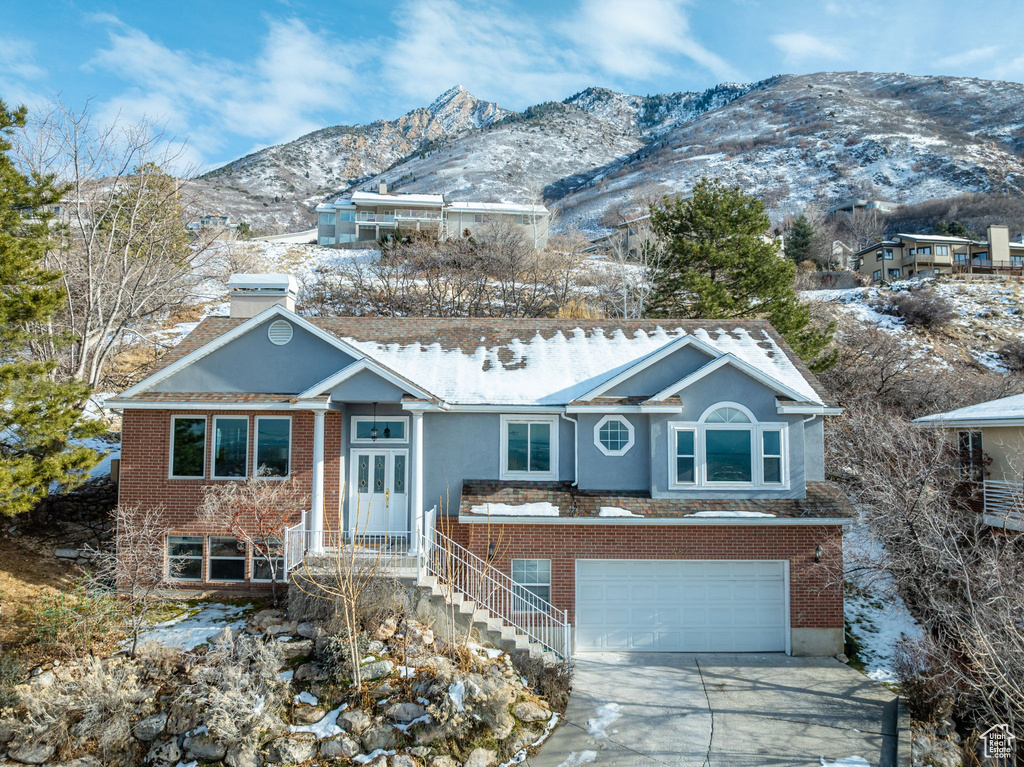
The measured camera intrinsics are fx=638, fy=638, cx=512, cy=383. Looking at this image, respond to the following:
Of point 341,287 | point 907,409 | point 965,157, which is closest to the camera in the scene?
point 907,409

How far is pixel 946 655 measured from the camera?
11.1 metres

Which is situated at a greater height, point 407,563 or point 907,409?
point 907,409

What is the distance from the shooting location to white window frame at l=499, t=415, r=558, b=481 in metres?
15.4

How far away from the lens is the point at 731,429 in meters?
14.8

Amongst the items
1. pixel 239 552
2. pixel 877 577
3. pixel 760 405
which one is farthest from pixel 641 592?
pixel 239 552

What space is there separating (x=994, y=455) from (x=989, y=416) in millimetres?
1310

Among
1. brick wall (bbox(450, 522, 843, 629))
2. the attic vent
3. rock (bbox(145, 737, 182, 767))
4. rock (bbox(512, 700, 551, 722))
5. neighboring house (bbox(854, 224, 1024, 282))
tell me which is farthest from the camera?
neighboring house (bbox(854, 224, 1024, 282))

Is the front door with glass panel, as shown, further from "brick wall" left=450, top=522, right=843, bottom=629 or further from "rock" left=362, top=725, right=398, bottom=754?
"rock" left=362, top=725, right=398, bottom=754

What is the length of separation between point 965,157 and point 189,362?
112914 mm

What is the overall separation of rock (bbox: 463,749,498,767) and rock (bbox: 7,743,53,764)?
263 inches

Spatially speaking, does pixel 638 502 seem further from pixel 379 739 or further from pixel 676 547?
pixel 379 739

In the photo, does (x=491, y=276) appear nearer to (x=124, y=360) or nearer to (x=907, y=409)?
(x=124, y=360)

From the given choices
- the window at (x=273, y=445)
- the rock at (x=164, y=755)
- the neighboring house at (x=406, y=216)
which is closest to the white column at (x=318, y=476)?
the window at (x=273, y=445)

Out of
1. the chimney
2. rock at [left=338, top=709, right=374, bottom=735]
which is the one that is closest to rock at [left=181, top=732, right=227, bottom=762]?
rock at [left=338, top=709, right=374, bottom=735]
